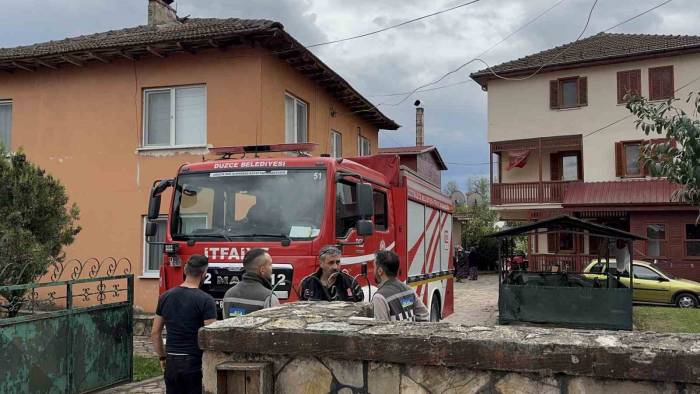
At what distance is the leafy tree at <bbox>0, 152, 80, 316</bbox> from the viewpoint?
709 centimetres

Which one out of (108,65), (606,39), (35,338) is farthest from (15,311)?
(606,39)

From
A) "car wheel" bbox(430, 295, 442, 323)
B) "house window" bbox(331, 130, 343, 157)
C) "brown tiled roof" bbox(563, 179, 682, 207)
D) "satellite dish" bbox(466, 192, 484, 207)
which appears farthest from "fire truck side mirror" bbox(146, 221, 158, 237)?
"satellite dish" bbox(466, 192, 484, 207)

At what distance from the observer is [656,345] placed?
2.48m

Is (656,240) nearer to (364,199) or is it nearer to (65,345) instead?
(364,199)

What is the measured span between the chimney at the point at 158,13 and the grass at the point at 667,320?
13885 millimetres

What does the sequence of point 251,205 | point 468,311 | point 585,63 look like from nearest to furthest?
point 251,205
point 468,311
point 585,63

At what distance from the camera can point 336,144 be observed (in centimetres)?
1758

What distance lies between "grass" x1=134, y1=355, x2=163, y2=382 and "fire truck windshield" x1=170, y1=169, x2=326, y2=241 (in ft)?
7.42

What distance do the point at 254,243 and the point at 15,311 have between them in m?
2.87

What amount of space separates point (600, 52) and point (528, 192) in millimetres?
6920

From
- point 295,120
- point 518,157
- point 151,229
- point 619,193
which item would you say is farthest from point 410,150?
point 151,229

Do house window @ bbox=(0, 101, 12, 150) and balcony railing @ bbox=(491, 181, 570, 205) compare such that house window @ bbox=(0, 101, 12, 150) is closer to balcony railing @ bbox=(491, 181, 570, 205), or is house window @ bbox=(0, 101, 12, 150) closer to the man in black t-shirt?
the man in black t-shirt

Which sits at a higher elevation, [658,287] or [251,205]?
[251,205]

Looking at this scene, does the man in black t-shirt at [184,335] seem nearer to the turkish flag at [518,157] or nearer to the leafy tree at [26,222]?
the leafy tree at [26,222]
